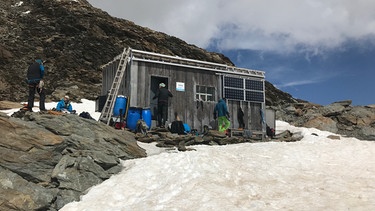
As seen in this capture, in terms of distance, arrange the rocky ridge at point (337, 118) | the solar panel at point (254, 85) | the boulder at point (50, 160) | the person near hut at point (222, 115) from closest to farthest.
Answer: the boulder at point (50, 160), the person near hut at point (222, 115), the solar panel at point (254, 85), the rocky ridge at point (337, 118)

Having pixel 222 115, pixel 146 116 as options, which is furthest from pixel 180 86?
pixel 146 116

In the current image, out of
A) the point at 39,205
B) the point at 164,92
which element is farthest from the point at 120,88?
the point at 39,205

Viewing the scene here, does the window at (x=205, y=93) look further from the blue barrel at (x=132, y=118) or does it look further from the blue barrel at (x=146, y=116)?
the blue barrel at (x=132, y=118)

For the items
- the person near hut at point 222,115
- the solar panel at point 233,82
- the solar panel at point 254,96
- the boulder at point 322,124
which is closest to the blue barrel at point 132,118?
the person near hut at point 222,115

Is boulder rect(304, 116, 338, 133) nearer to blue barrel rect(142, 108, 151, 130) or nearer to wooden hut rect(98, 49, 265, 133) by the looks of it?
wooden hut rect(98, 49, 265, 133)

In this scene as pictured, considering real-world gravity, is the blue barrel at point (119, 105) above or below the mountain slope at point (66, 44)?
below

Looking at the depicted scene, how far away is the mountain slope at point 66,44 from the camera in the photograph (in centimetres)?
3738

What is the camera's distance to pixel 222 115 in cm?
2017

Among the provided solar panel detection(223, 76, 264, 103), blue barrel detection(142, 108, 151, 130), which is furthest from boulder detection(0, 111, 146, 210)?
solar panel detection(223, 76, 264, 103)

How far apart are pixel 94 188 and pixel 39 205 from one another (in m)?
1.57

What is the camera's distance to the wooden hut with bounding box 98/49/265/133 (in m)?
19.8

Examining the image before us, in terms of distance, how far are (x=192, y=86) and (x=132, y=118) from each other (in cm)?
479

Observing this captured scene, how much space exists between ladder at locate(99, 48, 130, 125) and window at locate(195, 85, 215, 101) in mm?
4721

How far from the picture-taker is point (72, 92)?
34688 mm
